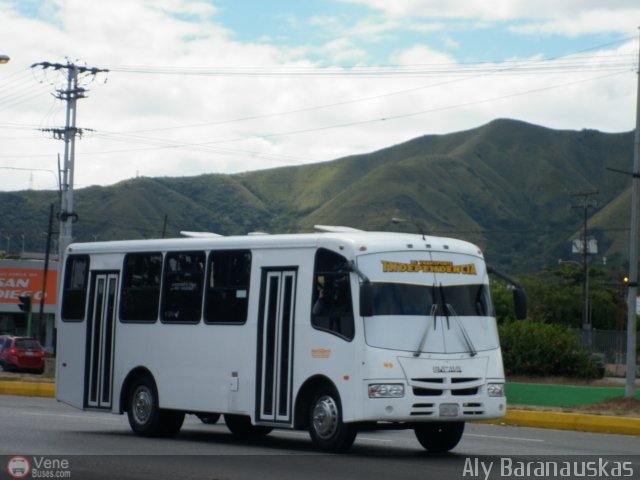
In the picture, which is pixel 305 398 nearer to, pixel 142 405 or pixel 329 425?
pixel 329 425

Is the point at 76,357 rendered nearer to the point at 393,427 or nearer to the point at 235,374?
the point at 235,374

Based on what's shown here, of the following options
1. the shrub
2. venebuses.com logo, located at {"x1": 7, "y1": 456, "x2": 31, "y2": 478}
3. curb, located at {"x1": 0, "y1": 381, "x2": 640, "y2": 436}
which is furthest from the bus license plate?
the shrub

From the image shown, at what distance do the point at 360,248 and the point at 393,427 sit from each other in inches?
95.1

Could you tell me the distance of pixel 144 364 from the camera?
59.3 feet

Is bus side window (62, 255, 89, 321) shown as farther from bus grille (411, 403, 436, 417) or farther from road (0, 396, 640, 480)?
bus grille (411, 403, 436, 417)

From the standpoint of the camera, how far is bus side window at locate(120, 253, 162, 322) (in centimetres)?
1816

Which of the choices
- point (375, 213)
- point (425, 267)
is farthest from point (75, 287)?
point (375, 213)

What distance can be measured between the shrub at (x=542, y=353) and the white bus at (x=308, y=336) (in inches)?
1061

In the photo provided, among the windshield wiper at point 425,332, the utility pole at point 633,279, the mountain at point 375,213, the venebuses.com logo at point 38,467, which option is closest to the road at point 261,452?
the venebuses.com logo at point 38,467

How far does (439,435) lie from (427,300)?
6.44 feet

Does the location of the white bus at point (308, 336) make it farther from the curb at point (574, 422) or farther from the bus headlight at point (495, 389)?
the curb at point (574, 422)

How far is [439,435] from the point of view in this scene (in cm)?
1570

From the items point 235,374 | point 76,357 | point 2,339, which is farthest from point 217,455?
point 2,339

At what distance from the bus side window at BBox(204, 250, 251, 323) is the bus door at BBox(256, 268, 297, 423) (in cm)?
43
